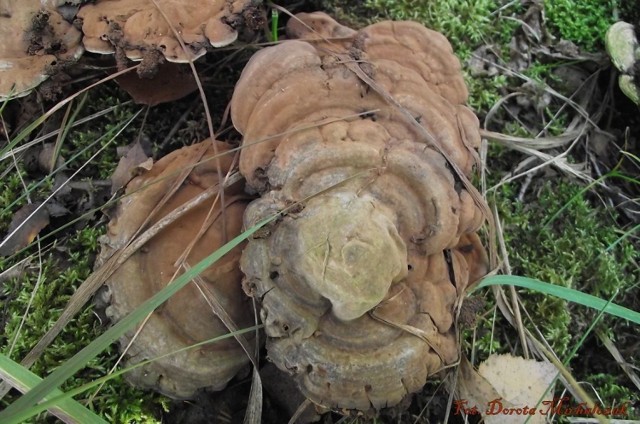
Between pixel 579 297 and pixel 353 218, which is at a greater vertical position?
pixel 353 218

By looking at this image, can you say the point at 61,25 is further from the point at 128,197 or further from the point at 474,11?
the point at 474,11

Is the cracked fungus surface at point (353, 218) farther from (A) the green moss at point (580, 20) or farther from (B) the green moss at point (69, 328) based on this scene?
(A) the green moss at point (580, 20)

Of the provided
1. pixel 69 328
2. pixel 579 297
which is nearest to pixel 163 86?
pixel 69 328

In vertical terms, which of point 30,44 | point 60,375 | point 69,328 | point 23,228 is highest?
point 30,44

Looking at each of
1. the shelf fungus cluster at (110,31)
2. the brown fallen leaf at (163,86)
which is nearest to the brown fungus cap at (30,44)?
the shelf fungus cluster at (110,31)

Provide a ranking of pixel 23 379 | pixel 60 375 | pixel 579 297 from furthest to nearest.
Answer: pixel 579 297 → pixel 23 379 → pixel 60 375

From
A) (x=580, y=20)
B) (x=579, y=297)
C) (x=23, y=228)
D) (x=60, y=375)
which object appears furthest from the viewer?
(x=580, y=20)

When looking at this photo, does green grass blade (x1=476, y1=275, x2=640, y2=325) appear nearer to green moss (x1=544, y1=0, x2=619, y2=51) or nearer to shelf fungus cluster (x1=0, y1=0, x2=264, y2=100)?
shelf fungus cluster (x1=0, y1=0, x2=264, y2=100)

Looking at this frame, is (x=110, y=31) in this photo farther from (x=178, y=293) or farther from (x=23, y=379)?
(x=23, y=379)

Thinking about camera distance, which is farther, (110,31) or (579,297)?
(110,31)

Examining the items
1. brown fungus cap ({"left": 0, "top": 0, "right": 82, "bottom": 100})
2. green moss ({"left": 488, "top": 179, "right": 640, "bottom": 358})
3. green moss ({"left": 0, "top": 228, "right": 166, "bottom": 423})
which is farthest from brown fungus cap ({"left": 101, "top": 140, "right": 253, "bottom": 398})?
green moss ({"left": 488, "top": 179, "right": 640, "bottom": 358})
